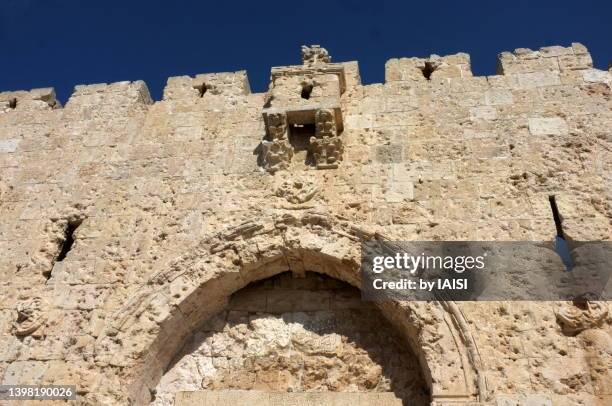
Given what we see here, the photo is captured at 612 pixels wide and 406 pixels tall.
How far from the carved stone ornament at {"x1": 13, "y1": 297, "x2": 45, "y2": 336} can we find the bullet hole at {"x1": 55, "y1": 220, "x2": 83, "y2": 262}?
705 millimetres

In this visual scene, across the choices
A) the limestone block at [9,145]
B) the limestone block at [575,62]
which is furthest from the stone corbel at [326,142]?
the limestone block at [9,145]

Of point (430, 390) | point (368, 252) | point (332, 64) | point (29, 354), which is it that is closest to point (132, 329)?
point (29, 354)

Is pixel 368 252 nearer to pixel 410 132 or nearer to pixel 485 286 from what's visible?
pixel 485 286

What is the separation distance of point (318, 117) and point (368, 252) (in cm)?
173

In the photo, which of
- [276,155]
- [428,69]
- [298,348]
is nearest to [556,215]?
[428,69]

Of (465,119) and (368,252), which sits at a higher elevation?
(465,119)

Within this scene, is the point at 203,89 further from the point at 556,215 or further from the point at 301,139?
the point at 556,215

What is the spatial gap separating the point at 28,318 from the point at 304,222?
2780 mm

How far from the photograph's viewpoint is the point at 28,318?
5.30 meters

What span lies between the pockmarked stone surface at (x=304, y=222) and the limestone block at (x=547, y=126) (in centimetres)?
2

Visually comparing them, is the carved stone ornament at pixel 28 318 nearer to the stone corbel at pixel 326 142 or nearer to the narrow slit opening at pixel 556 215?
the stone corbel at pixel 326 142

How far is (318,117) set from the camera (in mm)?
6172

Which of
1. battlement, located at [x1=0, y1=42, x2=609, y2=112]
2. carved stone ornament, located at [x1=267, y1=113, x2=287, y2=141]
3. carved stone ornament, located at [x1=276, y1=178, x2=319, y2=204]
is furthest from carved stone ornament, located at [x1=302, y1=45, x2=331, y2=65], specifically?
carved stone ornament, located at [x1=276, y1=178, x2=319, y2=204]

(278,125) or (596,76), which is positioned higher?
(596,76)
